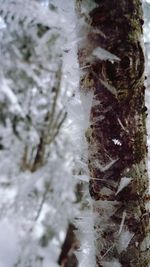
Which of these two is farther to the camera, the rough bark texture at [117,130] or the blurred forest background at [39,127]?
the blurred forest background at [39,127]

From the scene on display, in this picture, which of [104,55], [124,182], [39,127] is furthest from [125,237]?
[39,127]

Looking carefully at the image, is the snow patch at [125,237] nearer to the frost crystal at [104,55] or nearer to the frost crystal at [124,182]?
the frost crystal at [124,182]

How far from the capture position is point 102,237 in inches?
27.7

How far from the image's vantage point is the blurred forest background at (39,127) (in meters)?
0.72

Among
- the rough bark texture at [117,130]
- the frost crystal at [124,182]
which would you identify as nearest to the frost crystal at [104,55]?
the rough bark texture at [117,130]

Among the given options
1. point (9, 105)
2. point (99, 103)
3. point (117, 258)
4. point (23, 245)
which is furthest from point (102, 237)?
point (9, 105)

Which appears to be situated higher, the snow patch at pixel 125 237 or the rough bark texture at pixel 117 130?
the rough bark texture at pixel 117 130

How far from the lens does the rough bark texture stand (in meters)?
0.62

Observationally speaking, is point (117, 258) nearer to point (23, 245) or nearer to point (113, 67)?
point (113, 67)

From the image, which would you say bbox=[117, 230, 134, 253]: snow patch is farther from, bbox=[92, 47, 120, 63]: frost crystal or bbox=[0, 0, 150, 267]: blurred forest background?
bbox=[92, 47, 120, 63]: frost crystal

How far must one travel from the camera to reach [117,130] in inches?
25.4

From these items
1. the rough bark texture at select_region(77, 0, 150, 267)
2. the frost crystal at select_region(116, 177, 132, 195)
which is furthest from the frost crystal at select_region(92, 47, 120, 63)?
the frost crystal at select_region(116, 177, 132, 195)

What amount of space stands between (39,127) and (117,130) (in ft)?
6.72

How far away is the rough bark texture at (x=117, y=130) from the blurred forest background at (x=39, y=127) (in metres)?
0.05
